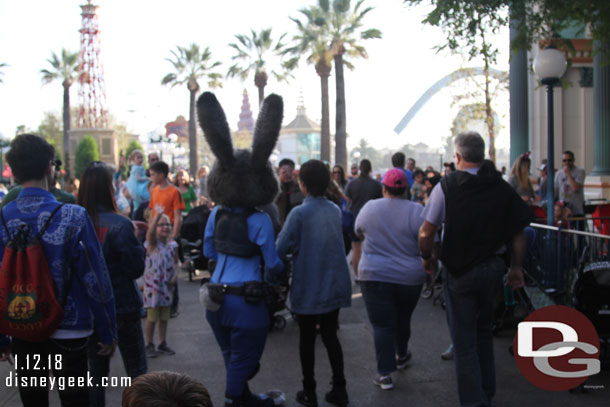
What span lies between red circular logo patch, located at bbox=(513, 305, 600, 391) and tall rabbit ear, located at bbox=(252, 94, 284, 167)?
2.42 meters

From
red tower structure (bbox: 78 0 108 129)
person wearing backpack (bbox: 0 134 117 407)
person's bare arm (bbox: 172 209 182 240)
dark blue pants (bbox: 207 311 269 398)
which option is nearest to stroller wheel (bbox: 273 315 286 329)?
person's bare arm (bbox: 172 209 182 240)

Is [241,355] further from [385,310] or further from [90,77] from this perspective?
[90,77]

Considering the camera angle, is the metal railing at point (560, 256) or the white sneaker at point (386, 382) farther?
the metal railing at point (560, 256)

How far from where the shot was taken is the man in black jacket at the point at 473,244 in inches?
168

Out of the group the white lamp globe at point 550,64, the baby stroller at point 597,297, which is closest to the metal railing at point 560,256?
the baby stroller at point 597,297

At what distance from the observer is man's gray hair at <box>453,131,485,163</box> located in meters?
4.45

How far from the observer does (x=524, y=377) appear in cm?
544

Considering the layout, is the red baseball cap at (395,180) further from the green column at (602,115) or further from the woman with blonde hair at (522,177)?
the green column at (602,115)

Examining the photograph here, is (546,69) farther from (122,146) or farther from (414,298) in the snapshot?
(122,146)

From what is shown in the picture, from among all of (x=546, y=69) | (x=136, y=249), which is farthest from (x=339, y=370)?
(x=546, y=69)

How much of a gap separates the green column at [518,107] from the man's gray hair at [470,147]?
1597 centimetres

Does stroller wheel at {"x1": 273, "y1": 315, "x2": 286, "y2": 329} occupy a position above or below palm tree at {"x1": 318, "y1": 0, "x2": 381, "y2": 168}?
below

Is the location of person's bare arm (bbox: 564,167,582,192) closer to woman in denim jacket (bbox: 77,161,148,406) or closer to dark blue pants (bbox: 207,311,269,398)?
dark blue pants (bbox: 207,311,269,398)

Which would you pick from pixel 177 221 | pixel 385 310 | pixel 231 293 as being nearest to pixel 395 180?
pixel 385 310
